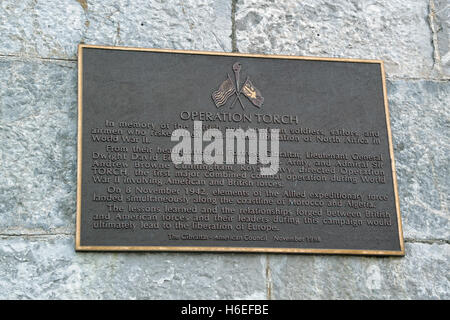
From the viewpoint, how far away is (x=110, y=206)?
16.6ft

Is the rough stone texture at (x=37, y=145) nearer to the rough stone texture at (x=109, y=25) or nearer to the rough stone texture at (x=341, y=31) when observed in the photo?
the rough stone texture at (x=109, y=25)

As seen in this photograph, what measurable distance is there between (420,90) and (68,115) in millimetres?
3254

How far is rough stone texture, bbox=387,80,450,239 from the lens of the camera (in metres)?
5.48

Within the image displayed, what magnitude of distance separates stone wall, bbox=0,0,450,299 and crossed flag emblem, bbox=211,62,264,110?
39 cm

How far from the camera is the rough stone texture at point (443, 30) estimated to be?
19.9ft

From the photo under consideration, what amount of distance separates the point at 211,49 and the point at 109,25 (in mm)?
957

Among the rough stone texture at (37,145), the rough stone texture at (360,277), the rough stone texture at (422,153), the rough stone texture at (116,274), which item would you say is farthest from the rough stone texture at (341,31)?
the rough stone texture at (116,274)

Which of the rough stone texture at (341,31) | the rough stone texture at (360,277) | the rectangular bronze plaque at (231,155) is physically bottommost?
the rough stone texture at (360,277)

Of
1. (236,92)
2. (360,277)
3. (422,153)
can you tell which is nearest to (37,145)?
(236,92)

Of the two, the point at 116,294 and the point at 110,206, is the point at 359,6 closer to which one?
the point at 110,206

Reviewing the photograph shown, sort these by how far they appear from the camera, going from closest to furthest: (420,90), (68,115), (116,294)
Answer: (116,294) → (68,115) → (420,90)

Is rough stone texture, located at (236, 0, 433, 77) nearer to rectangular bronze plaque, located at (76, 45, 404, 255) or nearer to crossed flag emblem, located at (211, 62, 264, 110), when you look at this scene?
rectangular bronze plaque, located at (76, 45, 404, 255)

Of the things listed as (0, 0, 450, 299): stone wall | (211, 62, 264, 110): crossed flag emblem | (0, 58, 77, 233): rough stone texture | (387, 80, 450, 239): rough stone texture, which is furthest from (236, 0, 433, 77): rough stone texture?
(0, 58, 77, 233): rough stone texture
